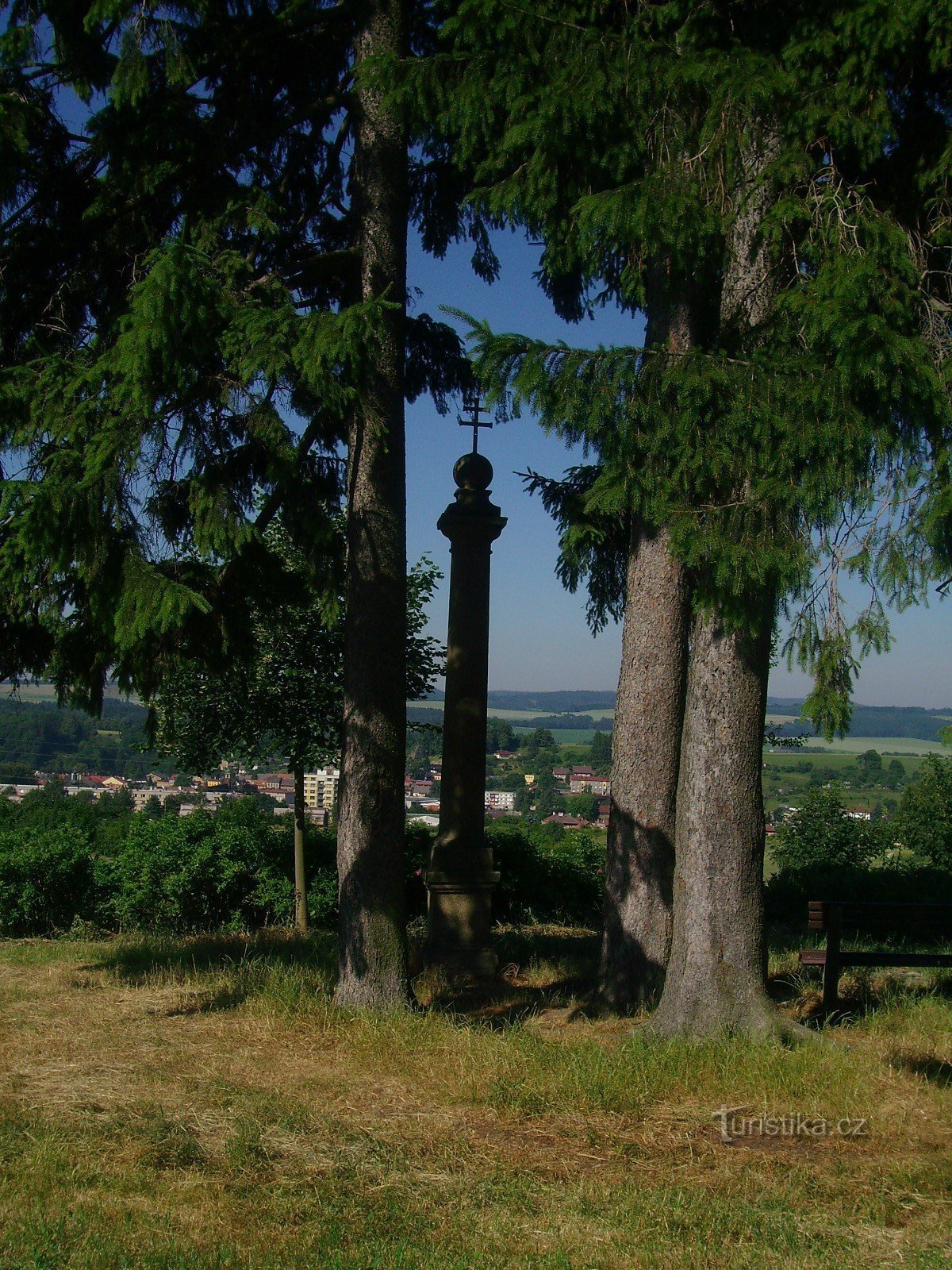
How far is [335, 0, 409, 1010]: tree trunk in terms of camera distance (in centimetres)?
742

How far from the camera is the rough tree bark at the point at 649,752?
26.0 feet

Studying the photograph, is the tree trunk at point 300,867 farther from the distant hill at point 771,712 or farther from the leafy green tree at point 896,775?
the leafy green tree at point 896,775

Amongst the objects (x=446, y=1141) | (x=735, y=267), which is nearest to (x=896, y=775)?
(x=735, y=267)

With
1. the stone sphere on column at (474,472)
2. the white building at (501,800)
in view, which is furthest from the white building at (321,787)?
the white building at (501,800)

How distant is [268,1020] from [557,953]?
4.14 m

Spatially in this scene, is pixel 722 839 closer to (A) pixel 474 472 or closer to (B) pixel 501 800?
(A) pixel 474 472

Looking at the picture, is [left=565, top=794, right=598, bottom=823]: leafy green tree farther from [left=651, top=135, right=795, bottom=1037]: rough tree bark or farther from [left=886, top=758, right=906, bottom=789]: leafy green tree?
[left=651, top=135, right=795, bottom=1037]: rough tree bark

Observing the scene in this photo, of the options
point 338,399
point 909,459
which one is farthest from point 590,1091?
point 338,399

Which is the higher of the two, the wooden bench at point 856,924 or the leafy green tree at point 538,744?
the wooden bench at point 856,924

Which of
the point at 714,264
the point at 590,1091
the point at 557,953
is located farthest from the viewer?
the point at 557,953


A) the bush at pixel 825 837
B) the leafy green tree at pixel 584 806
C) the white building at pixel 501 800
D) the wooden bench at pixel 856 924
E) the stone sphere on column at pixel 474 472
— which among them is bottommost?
the white building at pixel 501 800

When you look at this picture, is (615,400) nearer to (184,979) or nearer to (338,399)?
(338,399)

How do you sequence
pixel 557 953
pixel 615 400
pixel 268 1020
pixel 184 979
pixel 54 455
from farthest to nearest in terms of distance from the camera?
pixel 557 953 → pixel 184 979 → pixel 268 1020 → pixel 54 455 → pixel 615 400

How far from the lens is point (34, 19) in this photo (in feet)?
25.4
